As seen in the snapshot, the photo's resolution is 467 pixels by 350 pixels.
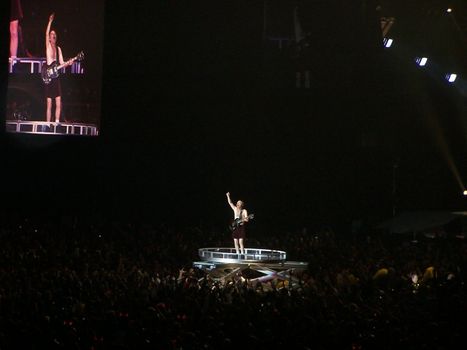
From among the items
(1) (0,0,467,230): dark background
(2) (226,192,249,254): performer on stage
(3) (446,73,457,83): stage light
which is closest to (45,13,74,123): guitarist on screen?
(1) (0,0,467,230): dark background

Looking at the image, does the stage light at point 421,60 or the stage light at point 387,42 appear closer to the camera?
the stage light at point 421,60

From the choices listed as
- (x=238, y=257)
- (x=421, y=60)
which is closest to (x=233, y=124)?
(x=421, y=60)

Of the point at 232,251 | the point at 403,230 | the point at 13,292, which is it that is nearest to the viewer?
the point at 13,292

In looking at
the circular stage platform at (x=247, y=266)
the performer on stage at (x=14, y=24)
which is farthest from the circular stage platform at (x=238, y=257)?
the performer on stage at (x=14, y=24)

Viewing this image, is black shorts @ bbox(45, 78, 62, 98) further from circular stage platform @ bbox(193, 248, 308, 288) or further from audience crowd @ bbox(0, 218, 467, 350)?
audience crowd @ bbox(0, 218, 467, 350)

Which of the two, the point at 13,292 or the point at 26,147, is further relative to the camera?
the point at 26,147

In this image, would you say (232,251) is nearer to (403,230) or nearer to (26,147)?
(403,230)

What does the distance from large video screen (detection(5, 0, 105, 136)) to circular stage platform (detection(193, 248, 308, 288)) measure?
768 centimetres

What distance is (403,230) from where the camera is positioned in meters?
18.5

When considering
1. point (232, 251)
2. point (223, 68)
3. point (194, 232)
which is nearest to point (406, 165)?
point (223, 68)

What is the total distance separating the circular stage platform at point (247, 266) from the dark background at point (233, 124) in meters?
8.38

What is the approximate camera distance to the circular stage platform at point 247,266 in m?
12.1

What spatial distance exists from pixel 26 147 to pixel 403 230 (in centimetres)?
947

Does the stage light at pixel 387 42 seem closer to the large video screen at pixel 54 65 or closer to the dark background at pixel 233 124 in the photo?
the dark background at pixel 233 124
